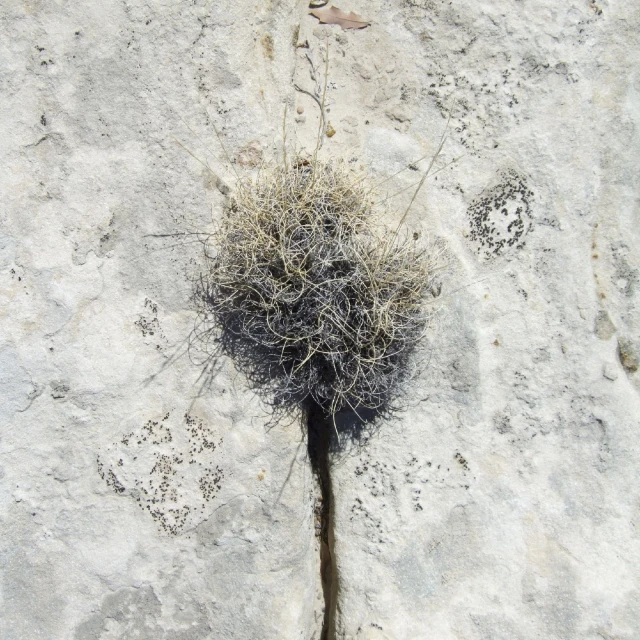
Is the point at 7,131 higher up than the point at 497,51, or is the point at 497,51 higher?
the point at 497,51

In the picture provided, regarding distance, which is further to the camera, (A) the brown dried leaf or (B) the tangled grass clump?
(A) the brown dried leaf

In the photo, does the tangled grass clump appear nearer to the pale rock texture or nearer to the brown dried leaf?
the pale rock texture

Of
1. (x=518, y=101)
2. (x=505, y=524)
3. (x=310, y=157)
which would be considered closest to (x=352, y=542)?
(x=505, y=524)

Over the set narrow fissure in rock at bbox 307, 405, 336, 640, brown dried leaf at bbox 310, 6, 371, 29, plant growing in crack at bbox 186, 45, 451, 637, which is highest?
brown dried leaf at bbox 310, 6, 371, 29

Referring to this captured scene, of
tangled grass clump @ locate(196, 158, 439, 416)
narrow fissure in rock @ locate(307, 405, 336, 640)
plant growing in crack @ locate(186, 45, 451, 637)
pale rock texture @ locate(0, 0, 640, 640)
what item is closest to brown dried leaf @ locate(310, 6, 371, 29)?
pale rock texture @ locate(0, 0, 640, 640)

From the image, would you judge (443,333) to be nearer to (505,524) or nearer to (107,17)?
(505,524)

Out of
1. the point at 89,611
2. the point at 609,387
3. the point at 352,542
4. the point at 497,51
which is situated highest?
the point at 497,51
